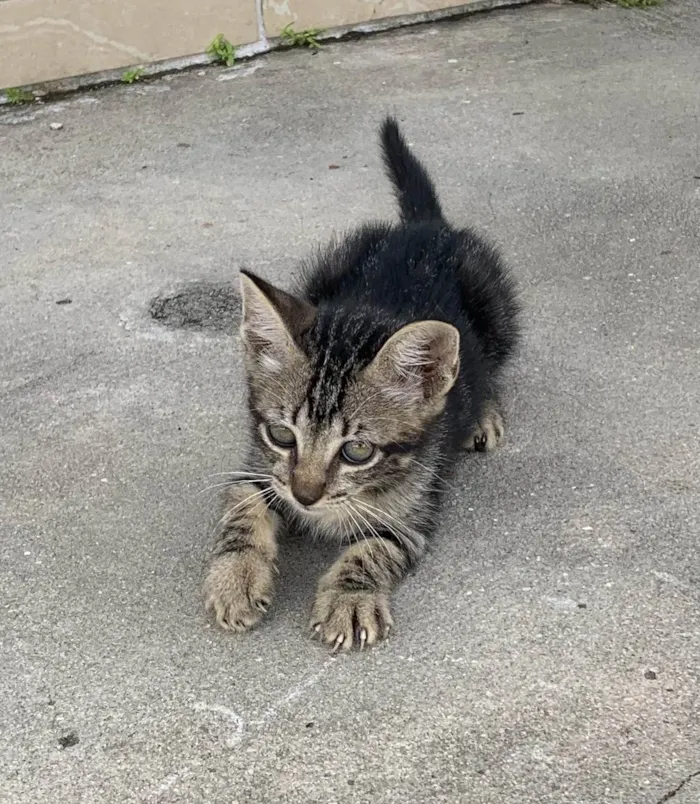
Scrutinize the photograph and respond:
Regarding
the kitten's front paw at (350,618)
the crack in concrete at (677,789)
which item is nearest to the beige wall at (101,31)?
the kitten's front paw at (350,618)

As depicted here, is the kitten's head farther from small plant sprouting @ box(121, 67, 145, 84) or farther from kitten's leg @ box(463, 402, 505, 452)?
small plant sprouting @ box(121, 67, 145, 84)

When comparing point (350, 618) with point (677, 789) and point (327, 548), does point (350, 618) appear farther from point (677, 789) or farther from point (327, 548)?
point (677, 789)

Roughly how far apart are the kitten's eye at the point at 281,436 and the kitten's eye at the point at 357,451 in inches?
6.0

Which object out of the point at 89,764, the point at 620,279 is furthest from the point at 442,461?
the point at 620,279

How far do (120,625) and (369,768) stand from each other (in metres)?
0.90

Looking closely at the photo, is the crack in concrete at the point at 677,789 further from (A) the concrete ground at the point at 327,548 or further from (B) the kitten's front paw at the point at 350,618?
(B) the kitten's front paw at the point at 350,618

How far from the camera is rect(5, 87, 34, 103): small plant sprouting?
6.54 m

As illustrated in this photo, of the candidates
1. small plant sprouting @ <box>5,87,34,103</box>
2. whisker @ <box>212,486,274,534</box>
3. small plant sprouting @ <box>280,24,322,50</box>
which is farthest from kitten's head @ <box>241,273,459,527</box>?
small plant sprouting @ <box>280,24,322,50</box>

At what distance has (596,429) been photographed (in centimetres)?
390

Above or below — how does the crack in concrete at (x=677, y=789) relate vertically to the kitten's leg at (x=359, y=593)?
below

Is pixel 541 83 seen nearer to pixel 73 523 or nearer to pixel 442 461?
pixel 442 461

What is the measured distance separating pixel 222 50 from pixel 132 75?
26.0 inches

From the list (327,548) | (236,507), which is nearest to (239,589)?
(236,507)

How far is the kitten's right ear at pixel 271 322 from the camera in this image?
9.66ft
